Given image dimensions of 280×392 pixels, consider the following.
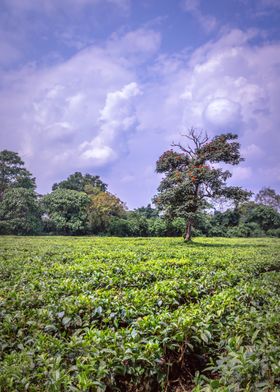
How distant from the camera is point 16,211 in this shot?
34.0 m

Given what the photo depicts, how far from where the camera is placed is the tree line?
19.8m

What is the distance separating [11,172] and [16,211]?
7177 mm

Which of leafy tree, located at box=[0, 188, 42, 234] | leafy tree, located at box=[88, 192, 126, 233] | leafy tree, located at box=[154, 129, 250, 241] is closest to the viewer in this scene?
leafy tree, located at box=[154, 129, 250, 241]

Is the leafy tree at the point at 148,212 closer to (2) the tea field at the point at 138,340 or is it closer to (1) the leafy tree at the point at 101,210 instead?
(1) the leafy tree at the point at 101,210

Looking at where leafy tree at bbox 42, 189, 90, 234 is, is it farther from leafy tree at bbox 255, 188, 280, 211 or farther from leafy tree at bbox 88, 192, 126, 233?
leafy tree at bbox 255, 188, 280, 211

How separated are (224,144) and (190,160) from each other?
2755mm

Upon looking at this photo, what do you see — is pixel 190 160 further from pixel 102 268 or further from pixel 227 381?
pixel 227 381

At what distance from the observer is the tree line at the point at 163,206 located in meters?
19.8

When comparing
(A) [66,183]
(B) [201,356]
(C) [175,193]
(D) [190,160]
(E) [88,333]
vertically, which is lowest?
(B) [201,356]

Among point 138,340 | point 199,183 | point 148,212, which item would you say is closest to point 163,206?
point 199,183

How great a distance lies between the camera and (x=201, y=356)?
345 centimetres

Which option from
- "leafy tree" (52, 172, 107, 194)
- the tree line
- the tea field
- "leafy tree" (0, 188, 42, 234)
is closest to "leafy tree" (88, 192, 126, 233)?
the tree line

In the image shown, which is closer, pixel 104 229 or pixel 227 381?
pixel 227 381

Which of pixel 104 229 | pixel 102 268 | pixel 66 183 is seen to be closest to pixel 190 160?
pixel 102 268
